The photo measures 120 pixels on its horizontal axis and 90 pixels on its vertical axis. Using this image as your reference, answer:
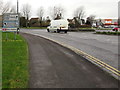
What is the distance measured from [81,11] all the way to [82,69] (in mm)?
87996

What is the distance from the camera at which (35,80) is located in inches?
237

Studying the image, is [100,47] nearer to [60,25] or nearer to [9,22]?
[9,22]

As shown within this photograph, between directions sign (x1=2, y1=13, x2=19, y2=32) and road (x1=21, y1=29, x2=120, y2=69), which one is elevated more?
directions sign (x1=2, y1=13, x2=19, y2=32)

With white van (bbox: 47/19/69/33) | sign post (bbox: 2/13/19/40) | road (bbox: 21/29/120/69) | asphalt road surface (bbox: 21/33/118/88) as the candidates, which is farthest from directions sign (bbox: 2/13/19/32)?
white van (bbox: 47/19/69/33)

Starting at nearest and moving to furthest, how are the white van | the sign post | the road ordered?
the road
the sign post
the white van

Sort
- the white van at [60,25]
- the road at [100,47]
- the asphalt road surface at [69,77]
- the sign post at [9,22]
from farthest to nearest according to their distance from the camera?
the white van at [60,25]
the sign post at [9,22]
the road at [100,47]
the asphalt road surface at [69,77]

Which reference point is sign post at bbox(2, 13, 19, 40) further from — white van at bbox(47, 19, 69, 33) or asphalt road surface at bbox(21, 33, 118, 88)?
white van at bbox(47, 19, 69, 33)

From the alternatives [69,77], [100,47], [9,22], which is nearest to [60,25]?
[9,22]

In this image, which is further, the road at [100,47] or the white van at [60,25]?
the white van at [60,25]

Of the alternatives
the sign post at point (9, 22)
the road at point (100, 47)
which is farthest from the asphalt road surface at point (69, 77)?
the sign post at point (9, 22)

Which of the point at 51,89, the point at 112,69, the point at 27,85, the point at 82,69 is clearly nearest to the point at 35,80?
the point at 27,85

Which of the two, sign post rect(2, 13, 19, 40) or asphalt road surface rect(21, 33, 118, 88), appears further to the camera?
sign post rect(2, 13, 19, 40)

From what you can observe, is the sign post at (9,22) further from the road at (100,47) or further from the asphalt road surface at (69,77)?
the asphalt road surface at (69,77)

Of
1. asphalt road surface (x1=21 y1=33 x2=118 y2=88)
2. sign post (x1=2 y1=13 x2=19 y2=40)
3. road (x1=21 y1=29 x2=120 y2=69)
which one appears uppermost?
sign post (x1=2 y1=13 x2=19 y2=40)
